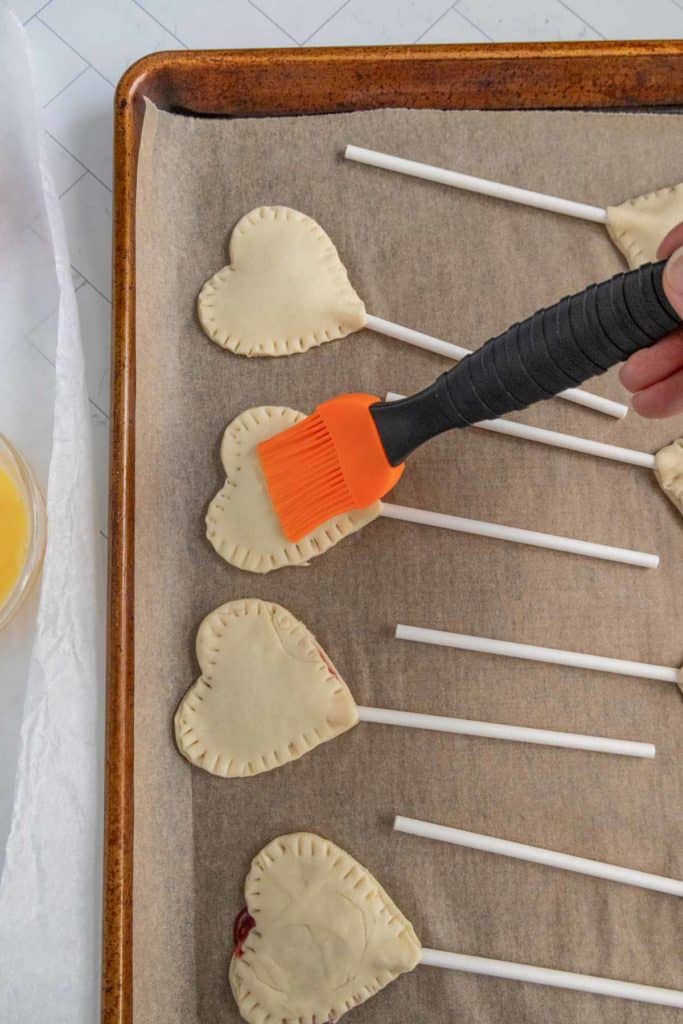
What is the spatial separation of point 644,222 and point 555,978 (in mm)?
669

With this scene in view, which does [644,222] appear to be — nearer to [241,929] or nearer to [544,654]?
[544,654]

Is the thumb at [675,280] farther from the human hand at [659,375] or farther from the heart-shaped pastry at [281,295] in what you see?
the heart-shaped pastry at [281,295]

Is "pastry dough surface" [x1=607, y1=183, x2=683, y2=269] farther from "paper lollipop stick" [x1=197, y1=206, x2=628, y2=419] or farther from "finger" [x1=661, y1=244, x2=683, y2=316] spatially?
"finger" [x1=661, y1=244, x2=683, y2=316]

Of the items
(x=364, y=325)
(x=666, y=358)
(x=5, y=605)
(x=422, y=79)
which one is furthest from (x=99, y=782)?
(x=422, y=79)

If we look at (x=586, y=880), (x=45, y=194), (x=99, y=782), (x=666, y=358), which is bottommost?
(x=586, y=880)

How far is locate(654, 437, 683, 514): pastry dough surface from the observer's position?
34.5 inches

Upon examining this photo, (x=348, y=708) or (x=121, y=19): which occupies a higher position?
(x=121, y=19)

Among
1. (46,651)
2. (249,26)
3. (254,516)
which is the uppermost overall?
(249,26)

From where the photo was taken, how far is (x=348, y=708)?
2.76 feet

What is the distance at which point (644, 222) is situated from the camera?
917 millimetres

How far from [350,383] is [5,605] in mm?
376

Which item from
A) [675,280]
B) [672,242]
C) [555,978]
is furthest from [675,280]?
[555,978]

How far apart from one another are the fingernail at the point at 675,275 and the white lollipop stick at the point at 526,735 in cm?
39

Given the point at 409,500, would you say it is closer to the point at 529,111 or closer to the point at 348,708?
the point at 348,708
